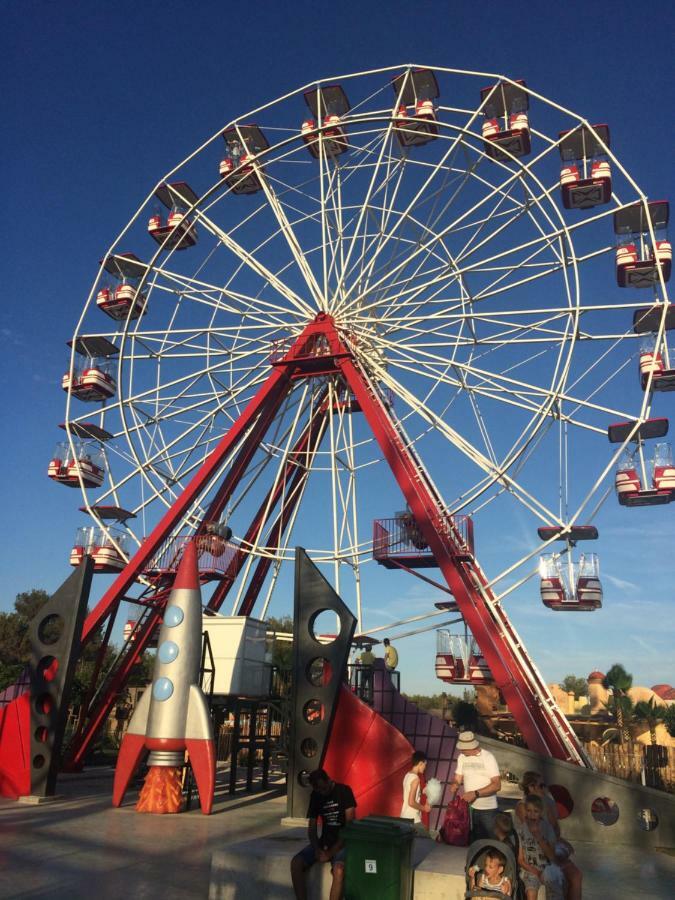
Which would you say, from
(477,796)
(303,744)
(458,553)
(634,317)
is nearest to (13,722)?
(303,744)

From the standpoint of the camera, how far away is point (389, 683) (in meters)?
14.5

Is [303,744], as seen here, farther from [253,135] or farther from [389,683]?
[253,135]

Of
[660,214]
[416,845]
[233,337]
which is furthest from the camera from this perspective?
[233,337]

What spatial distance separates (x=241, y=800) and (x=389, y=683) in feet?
14.3

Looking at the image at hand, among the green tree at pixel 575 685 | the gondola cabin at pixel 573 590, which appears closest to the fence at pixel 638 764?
the gondola cabin at pixel 573 590

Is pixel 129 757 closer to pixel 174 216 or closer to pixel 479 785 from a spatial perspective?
pixel 479 785

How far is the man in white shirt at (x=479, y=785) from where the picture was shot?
7047 millimetres

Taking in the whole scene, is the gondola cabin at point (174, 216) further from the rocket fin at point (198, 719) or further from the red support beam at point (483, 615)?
the rocket fin at point (198, 719)

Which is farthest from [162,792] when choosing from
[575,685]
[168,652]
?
[575,685]

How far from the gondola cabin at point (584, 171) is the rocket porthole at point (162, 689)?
15292 mm

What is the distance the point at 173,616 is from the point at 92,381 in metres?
10.6

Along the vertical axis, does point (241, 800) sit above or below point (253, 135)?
below

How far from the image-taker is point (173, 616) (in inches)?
538

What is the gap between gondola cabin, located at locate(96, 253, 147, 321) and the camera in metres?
22.4
